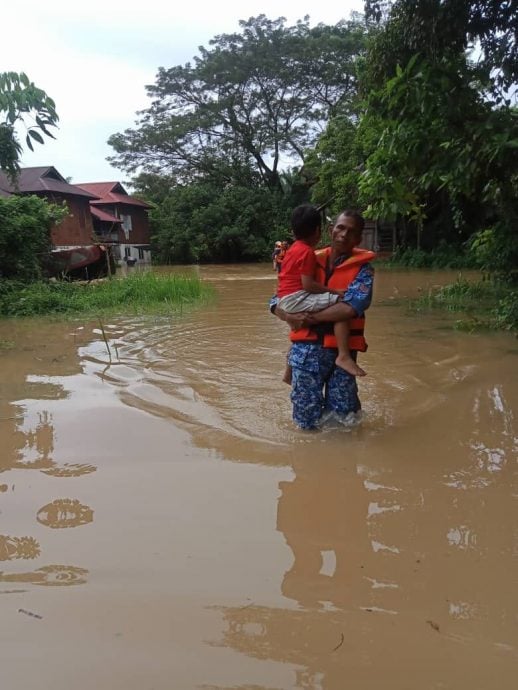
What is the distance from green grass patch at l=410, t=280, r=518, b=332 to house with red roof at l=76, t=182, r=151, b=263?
2280 centimetres

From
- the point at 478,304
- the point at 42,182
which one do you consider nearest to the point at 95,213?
the point at 42,182

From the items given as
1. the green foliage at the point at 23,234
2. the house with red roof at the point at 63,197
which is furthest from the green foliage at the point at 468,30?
the house with red roof at the point at 63,197

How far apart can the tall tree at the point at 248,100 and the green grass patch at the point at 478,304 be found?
17697mm

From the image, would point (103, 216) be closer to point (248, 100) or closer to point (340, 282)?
point (248, 100)

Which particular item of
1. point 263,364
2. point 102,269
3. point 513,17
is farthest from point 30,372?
point 102,269

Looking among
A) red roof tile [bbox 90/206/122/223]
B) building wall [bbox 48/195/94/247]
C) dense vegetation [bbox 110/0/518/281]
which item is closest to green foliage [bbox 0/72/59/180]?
dense vegetation [bbox 110/0/518/281]

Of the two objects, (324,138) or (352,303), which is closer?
(352,303)

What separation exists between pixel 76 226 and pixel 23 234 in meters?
15.8

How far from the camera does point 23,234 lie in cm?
1103

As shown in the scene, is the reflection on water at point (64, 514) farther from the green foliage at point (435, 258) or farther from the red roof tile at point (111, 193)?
the red roof tile at point (111, 193)

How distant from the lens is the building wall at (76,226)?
25.1 meters

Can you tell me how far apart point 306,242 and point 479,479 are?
1.54m

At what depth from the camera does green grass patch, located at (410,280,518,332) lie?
22.0 ft

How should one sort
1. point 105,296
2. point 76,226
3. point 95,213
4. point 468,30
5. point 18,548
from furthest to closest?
point 95,213, point 76,226, point 105,296, point 468,30, point 18,548
